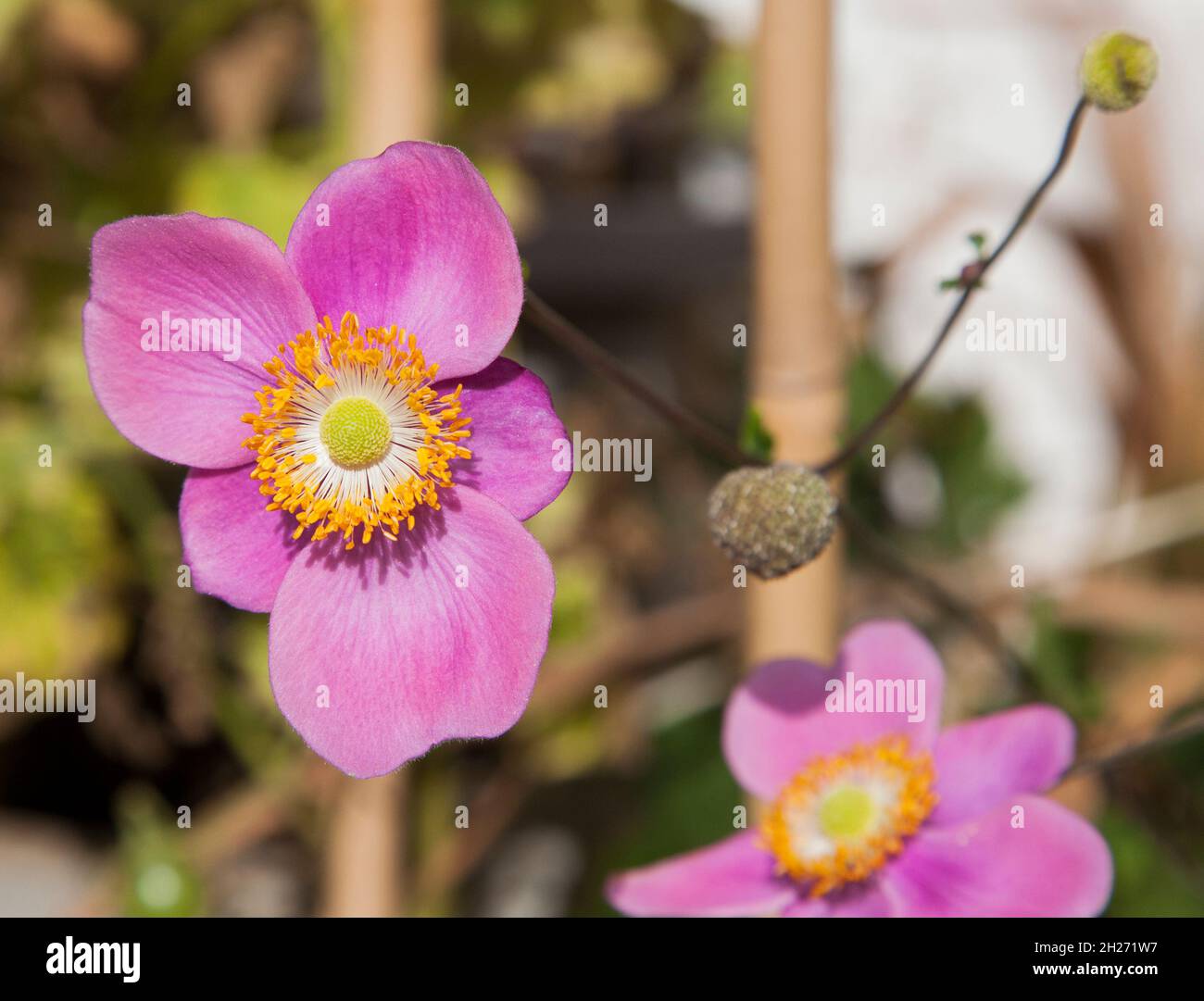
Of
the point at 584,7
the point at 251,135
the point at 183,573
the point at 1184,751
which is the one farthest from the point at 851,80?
the point at 183,573

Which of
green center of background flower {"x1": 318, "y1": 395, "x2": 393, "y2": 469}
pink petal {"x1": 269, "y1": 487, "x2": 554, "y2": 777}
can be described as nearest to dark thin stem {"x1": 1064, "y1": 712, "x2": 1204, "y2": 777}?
pink petal {"x1": 269, "y1": 487, "x2": 554, "y2": 777}

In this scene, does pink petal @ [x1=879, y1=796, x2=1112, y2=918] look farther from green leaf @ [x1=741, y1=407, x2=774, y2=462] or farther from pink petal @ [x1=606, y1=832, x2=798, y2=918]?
green leaf @ [x1=741, y1=407, x2=774, y2=462]

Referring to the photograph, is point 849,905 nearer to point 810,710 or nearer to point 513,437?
point 810,710

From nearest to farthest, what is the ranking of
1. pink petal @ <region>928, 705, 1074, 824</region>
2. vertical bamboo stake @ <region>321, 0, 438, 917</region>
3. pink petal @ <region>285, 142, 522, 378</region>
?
pink petal @ <region>285, 142, 522, 378</region> < pink petal @ <region>928, 705, 1074, 824</region> < vertical bamboo stake @ <region>321, 0, 438, 917</region>

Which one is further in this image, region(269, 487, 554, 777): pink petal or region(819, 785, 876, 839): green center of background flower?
region(819, 785, 876, 839): green center of background flower
